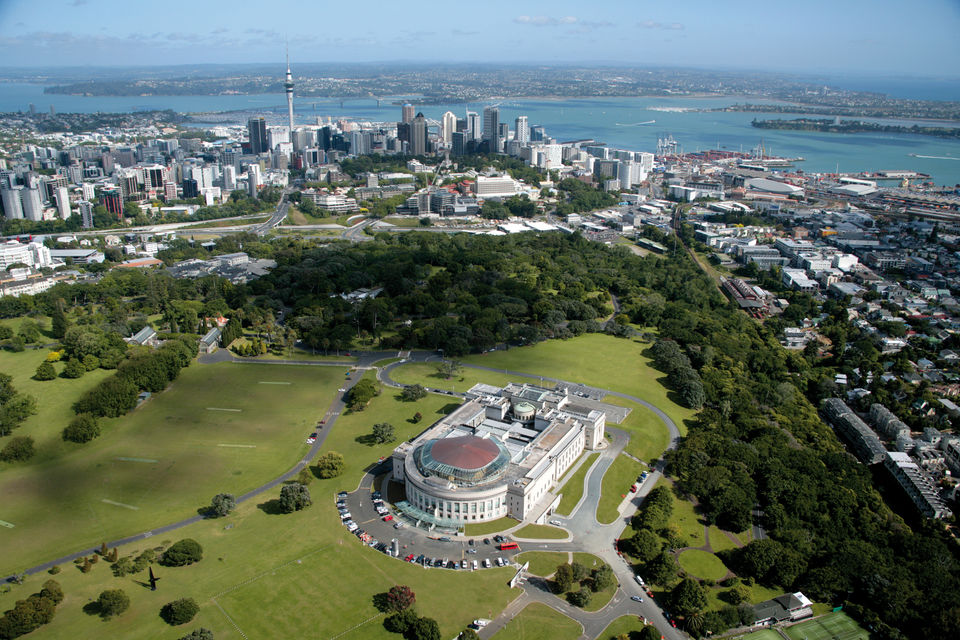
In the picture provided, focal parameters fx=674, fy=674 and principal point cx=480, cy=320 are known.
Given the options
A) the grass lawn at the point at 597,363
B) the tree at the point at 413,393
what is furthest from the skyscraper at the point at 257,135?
the tree at the point at 413,393

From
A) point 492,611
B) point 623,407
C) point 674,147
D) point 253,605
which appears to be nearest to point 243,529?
point 253,605

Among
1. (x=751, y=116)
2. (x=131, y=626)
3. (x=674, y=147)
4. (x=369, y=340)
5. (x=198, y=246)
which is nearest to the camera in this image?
(x=131, y=626)

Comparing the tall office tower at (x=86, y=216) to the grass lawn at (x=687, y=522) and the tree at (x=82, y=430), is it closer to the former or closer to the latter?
the tree at (x=82, y=430)

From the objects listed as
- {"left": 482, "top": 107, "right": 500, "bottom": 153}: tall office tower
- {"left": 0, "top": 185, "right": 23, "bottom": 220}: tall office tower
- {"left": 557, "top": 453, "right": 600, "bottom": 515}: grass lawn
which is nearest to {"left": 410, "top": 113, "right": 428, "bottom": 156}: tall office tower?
{"left": 482, "top": 107, "right": 500, "bottom": 153}: tall office tower

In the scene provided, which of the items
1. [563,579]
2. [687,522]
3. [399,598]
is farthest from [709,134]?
[399,598]

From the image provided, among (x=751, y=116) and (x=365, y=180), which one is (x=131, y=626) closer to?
(x=365, y=180)

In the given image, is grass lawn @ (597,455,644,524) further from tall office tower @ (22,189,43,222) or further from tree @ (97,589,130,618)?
tall office tower @ (22,189,43,222)
